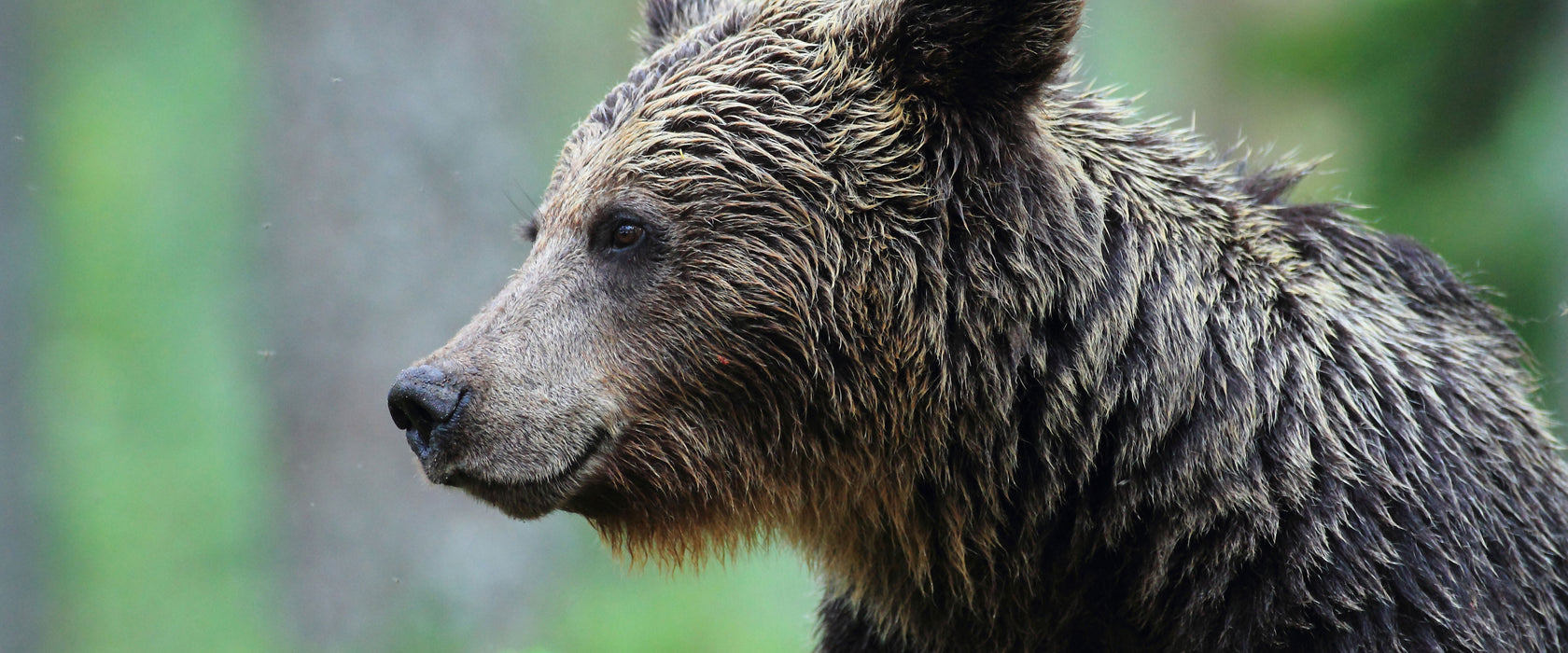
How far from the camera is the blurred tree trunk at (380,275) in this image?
22.8ft

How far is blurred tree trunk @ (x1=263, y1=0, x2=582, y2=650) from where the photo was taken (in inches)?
273

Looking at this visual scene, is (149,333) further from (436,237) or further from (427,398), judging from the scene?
(427,398)

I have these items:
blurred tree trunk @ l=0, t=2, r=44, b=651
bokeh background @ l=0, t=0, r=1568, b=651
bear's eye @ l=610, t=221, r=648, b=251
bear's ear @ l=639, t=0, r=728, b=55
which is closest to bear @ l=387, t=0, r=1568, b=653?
bear's eye @ l=610, t=221, r=648, b=251

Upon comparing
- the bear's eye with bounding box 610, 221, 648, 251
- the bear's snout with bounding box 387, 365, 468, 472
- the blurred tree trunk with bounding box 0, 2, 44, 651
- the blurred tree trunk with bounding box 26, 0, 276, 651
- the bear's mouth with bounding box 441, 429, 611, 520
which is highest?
the bear's eye with bounding box 610, 221, 648, 251

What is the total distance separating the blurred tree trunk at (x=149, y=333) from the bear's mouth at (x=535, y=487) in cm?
851

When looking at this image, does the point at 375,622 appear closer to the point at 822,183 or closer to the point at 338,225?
the point at 338,225

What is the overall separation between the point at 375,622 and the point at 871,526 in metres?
4.68

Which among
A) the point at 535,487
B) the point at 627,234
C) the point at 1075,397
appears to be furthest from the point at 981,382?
the point at 535,487

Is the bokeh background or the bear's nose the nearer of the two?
the bear's nose

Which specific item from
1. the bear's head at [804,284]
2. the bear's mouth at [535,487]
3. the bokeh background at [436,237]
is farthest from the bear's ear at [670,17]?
the bokeh background at [436,237]

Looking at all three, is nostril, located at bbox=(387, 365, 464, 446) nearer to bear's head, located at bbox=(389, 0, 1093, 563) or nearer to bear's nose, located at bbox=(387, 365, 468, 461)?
bear's nose, located at bbox=(387, 365, 468, 461)

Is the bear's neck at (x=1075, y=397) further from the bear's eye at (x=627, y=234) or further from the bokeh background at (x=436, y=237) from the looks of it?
the bokeh background at (x=436, y=237)

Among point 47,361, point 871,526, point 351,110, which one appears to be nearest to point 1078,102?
point 871,526

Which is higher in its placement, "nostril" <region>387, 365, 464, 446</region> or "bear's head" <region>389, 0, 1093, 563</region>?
"bear's head" <region>389, 0, 1093, 563</region>
